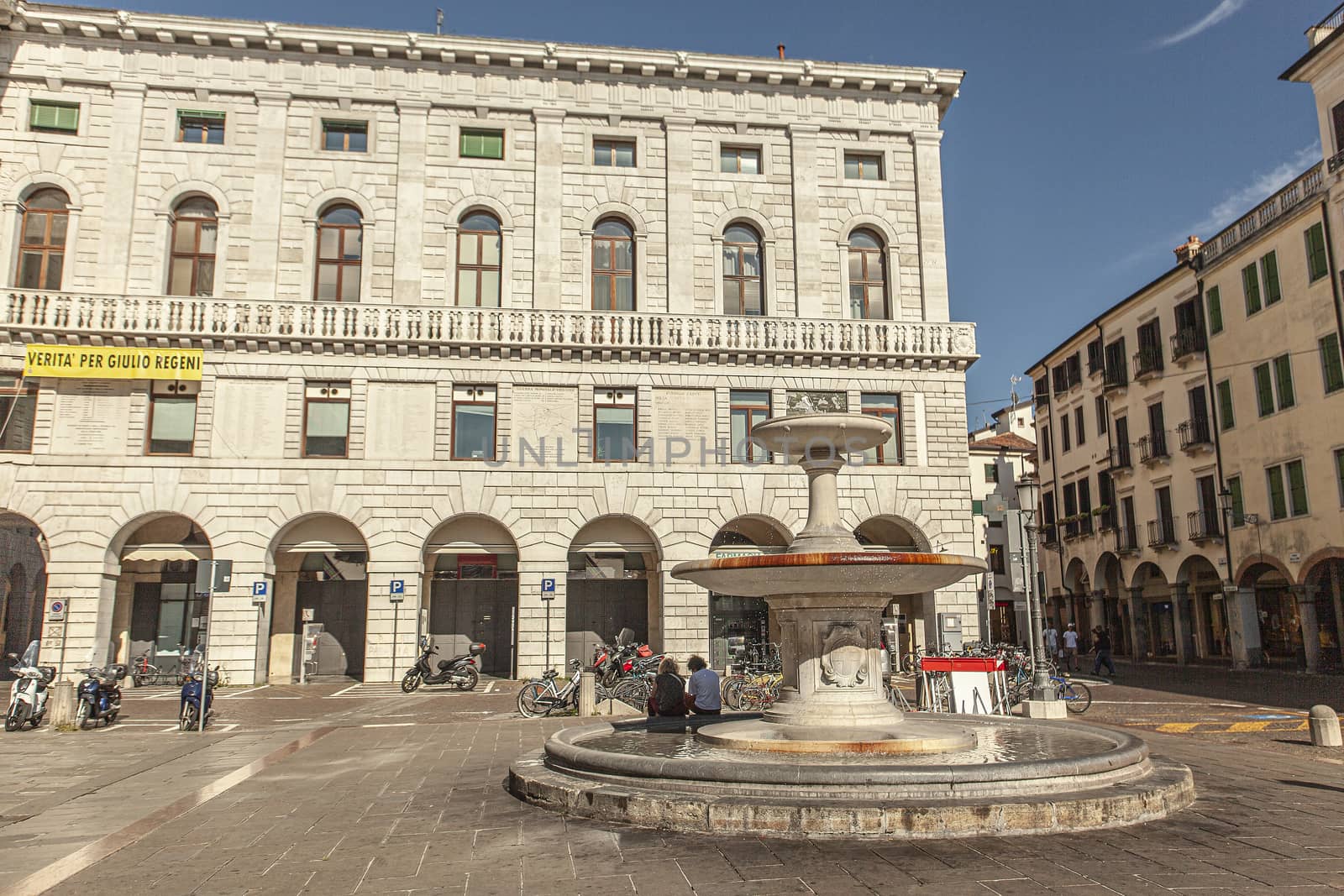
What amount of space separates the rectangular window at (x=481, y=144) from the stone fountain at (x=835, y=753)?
747 inches

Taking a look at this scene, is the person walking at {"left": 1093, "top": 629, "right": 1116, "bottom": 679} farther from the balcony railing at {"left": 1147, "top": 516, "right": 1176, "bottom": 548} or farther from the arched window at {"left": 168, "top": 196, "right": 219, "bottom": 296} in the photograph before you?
the arched window at {"left": 168, "top": 196, "right": 219, "bottom": 296}

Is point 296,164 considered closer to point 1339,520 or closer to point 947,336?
point 947,336

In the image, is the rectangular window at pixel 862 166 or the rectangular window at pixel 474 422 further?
the rectangular window at pixel 862 166

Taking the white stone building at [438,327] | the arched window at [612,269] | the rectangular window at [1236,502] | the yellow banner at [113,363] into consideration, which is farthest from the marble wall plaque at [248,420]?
the rectangular window at [1236,502]

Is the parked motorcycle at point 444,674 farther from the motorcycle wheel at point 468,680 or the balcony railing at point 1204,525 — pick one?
the balcony railing at point 1204,525

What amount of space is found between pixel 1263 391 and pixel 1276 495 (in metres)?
3.36

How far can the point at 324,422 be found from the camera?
26219 millimetres

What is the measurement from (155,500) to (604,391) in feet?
39.5

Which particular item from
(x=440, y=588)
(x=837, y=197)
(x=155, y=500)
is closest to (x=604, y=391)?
(x=440, y=588)

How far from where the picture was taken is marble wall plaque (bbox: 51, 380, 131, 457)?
25078mm

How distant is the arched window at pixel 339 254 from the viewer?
2731cm

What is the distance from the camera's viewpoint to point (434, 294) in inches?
1073

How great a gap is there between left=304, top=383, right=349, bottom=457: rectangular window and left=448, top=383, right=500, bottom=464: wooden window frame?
2770mm

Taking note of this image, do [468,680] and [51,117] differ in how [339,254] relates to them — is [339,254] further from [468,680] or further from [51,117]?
[468,680]
